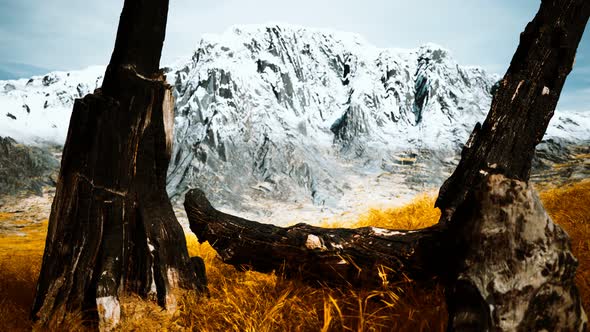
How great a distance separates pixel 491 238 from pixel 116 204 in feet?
6.57

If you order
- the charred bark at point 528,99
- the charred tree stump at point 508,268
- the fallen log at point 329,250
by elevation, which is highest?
the charred bark at point 528,99

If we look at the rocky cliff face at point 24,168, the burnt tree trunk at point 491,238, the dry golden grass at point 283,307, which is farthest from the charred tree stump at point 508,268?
the rocky cliff face at point 24,168

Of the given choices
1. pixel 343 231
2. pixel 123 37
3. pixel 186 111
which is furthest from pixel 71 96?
pixel 343 231

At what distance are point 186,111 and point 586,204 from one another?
11.8m

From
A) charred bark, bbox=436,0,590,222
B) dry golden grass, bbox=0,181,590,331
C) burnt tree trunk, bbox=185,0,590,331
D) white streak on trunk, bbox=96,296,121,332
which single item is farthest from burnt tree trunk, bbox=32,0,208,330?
charred bark, bbox=436,0,590,222

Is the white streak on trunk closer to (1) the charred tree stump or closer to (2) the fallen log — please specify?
(2) the fallen log

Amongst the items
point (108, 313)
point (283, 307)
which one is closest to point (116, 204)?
point (108, 313)

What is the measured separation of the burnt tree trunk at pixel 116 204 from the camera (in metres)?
2.33

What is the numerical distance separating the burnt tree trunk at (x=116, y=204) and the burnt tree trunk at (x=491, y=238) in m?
0.34

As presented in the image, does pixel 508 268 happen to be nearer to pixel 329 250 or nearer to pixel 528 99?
pixel 329 250

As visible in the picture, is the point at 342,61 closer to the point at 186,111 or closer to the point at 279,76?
the point at 279,76

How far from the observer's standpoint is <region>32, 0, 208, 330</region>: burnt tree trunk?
233 cm

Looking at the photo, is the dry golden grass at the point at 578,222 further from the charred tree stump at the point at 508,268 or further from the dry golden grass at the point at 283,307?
the charred tree stump at the point at 508,268

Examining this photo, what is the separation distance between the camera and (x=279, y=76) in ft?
49.6
